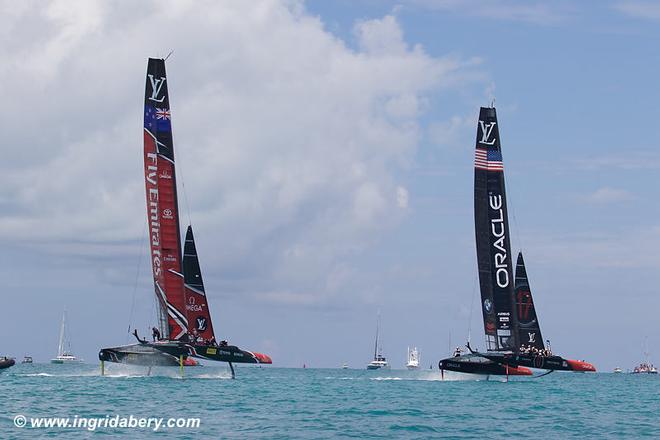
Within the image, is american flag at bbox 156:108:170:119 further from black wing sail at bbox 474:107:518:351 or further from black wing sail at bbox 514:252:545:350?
black wing sail at bbox 514:252:545:350

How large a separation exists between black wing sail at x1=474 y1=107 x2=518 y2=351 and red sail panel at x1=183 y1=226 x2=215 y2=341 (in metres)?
18.1

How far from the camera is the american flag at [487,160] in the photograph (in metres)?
75.4

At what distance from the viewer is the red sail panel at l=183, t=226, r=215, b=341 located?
7500cm

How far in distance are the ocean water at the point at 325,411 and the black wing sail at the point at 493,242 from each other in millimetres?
9390

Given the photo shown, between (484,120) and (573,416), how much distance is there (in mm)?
32297

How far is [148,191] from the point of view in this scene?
67.9 meters

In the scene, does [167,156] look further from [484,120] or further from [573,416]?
[573,416]

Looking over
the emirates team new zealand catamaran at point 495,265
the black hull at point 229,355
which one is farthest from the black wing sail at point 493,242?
the black hull at point 229,355

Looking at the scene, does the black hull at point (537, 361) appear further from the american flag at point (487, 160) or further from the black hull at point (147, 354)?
the black hull at point (147, 354)

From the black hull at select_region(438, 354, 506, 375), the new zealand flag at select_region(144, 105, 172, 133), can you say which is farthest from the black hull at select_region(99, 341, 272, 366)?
the black hull at select_region(438, 354, 506, 375)

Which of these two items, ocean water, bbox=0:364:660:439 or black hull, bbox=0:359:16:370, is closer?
ocean water, bbox=0:364:660:439

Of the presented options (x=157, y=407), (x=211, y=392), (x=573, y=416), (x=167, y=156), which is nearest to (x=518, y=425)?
(x=573, y=416)

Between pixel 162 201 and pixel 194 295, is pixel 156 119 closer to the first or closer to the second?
pixel 162 201

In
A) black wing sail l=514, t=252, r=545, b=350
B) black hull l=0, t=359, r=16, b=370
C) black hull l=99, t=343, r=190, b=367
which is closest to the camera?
black hull l=99, t=343, r=190, b=367
